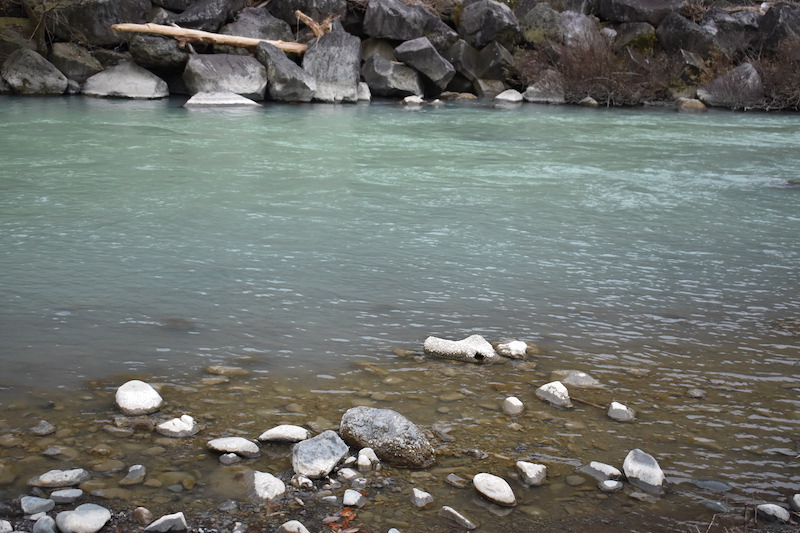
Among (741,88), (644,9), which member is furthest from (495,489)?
(644,9)

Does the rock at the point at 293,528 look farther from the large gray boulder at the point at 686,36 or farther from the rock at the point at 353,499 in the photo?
the large gray boulder at the point at 686,36

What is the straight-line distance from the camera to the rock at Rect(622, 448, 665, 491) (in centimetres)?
264

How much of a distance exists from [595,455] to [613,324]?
1.51m

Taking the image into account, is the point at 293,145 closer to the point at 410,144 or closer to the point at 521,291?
the point at 410,144

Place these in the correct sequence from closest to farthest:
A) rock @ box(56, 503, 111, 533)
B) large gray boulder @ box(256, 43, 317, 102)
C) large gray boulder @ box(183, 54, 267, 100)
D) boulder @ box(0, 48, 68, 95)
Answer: rock @ box(56, 503, 111, 533), boulder @ box(0, 48, 68, 95), large gray boulder @ box(183, 54, 267, 100), large gray boulder @ box(256, 43, 317, 102)

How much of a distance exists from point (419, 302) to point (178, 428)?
6.21 ft

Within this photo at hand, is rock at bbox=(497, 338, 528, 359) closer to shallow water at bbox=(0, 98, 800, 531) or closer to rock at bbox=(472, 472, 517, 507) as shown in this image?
shallow water at bbox=(0, 98, 800, 531)

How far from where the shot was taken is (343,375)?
3492 millimetres

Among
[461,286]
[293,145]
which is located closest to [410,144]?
[293,145]

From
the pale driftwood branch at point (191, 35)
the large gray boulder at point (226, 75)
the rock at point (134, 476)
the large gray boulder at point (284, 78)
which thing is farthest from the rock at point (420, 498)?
the pale driftwood branch at point (191, 35)

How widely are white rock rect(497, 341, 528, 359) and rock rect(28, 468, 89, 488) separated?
1932 mm

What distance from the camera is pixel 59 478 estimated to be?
8.24 feet

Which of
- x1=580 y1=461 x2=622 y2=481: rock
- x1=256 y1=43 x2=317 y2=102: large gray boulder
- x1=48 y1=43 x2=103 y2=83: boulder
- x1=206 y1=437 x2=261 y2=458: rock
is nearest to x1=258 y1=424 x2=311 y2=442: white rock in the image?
x1=206 y1=437 x2=261 y2=458: rock

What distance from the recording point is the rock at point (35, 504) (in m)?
2.32
